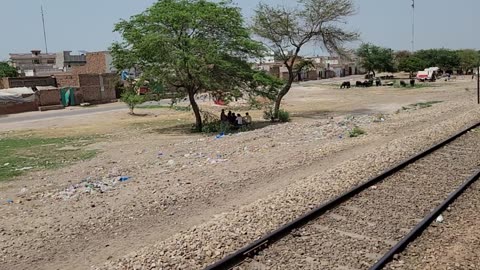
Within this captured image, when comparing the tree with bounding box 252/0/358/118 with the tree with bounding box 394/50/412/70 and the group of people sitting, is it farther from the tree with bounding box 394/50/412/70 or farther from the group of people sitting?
the tree with bounding box 394/50/412/70

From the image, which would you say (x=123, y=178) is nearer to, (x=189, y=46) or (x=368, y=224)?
(x=368, y=224)

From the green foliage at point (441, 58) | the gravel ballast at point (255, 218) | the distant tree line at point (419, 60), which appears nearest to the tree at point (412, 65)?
the distant tree line at point (419, 60)

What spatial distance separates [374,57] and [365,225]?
92936 millimetres

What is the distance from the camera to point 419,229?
7867 millimetres

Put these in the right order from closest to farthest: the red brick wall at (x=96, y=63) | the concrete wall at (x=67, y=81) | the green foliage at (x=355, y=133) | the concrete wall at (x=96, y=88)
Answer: the green foliage at (x=355, y=133) → the concrete wall at (x=96, y=88) → the concrete wall at (x=67, y=81) → the red brick wall at (x=96, y=63)

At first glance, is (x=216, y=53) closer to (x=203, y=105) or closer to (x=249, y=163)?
(x=249, y=163)

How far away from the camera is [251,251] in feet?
23.6

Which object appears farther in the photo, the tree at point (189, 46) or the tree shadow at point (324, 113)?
Answer: the tree shadow at point (324, 113)

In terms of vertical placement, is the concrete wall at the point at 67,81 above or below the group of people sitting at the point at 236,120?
above

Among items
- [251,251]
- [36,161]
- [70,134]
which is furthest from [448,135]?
[70,134]

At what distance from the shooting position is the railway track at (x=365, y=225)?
6954 millimetres

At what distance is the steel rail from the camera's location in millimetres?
6746

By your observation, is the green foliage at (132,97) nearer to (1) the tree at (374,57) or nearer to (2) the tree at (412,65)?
(1) the tree at (374,57)

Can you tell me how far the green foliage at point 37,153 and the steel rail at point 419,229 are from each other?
12.9 m
